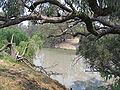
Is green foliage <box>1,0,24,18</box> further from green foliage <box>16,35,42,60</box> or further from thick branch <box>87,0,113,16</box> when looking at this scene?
green foliage <box>16,35,42,60</box>

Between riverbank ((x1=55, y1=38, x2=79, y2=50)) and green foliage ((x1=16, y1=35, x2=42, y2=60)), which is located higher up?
green foliage ((x1=16, y1=35, x2=42, y2=60))

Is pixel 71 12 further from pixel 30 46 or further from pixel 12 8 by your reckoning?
pixel 30 46

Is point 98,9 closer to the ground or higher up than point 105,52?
higher up

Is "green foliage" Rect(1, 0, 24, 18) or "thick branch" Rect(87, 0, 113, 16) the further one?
"green foliage" Rect(1, 0, 24, 18)

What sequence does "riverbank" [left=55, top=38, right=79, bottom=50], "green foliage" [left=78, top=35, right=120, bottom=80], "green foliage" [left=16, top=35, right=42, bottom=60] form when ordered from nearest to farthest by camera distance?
"green foliage" [left=78, top=35, right=120, bottom=80] < "green foliage" [left=16, top=35, right=42, bottom=60] < "riverbank" [left=55, top=38, right=79, bottom=50]

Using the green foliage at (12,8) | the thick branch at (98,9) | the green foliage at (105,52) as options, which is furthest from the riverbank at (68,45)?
the thick branch at (98,9)

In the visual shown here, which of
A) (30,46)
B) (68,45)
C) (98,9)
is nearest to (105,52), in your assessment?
(30,46)

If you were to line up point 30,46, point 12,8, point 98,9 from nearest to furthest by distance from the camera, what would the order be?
point 98,9, point 12,8, point 30,46

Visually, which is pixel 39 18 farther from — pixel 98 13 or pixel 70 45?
pixel 70 45

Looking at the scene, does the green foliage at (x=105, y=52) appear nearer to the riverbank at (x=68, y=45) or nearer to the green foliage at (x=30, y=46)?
the green foliage at (x=30, y=46)

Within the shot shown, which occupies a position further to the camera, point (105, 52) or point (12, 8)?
point (105, 52)

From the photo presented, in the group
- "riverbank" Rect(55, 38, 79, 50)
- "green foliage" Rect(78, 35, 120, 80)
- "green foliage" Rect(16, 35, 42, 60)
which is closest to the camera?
"green foliage" Rect(78, 35, 120, 80)

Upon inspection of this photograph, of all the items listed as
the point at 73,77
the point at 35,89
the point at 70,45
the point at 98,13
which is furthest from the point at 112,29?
the point at 70,45

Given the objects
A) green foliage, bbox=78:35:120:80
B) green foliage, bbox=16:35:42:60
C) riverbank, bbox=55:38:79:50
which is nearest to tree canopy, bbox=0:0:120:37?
green foliage, bbox=78:35:120:80
